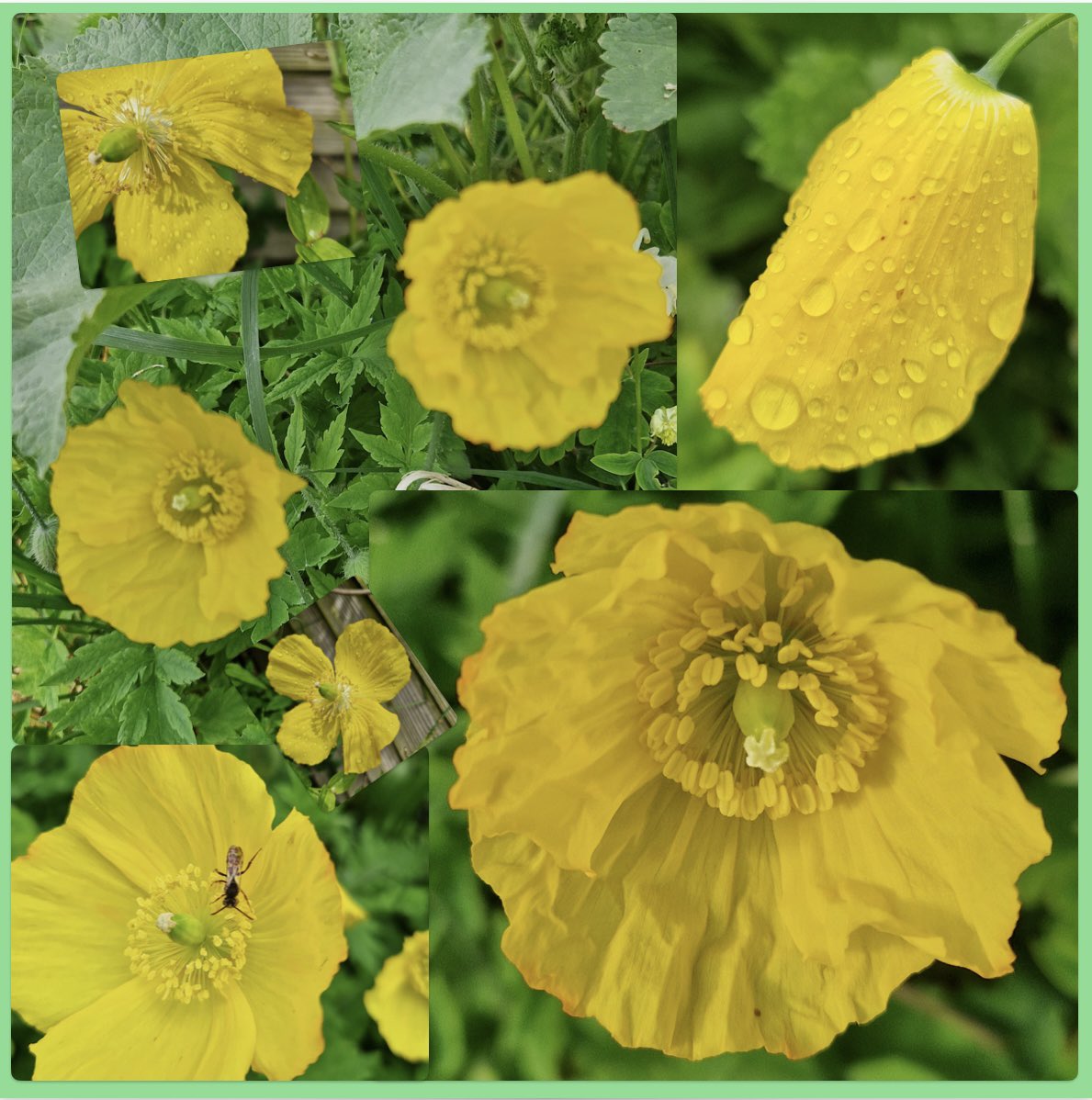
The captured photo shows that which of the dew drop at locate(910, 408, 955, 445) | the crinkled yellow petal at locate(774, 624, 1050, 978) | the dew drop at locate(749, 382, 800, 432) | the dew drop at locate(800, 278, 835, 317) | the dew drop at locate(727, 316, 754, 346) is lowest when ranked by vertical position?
the crinkled yellow petal at locate(774, 624, 1050, 978)

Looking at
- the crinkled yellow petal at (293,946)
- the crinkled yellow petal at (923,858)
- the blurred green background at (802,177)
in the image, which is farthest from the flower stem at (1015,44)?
the crinkled yellow petal at (293,946)

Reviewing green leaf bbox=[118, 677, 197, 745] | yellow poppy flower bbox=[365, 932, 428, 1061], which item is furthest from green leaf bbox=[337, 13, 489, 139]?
yellow poppy flower bbox=[365, 932, 428, 1061]

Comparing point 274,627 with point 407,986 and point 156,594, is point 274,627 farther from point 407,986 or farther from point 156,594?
point 407,986

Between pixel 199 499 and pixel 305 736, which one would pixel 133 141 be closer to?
pixel 199 499

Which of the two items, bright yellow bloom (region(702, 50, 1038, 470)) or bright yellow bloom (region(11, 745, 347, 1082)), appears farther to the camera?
bright yellow bloom (region(11, 745, 347, 1082))

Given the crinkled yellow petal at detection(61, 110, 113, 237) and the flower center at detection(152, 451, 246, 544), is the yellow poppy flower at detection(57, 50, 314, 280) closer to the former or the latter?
the crinkled yellow petal at detection(61, 110, 113, 237)

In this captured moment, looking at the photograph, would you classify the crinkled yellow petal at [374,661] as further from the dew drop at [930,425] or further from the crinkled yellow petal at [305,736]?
the dew drop at [930,425]
